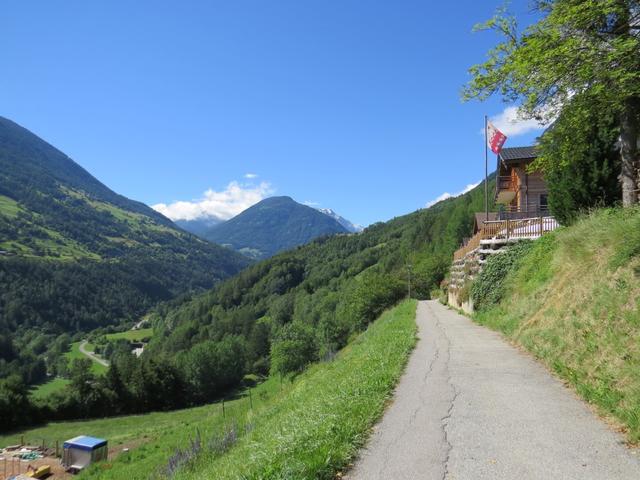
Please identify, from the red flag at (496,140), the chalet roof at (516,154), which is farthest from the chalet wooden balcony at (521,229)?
the chalet roof at (516,154)

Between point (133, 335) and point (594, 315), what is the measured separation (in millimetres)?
202436

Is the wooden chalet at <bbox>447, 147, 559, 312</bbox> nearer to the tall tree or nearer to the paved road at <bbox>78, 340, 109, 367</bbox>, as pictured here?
the tall tree

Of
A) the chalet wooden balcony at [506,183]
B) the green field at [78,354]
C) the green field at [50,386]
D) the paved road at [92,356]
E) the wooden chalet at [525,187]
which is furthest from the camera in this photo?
the paved road at [92,356]

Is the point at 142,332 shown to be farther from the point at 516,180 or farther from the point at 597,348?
the point at 597,348

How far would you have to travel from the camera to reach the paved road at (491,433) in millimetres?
4945

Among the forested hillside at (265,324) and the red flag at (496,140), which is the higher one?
the red flag at (496,140)

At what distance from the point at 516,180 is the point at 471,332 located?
2708 cm

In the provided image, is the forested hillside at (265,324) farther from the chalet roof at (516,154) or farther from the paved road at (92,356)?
Answer: the chalet roof at (516,154)

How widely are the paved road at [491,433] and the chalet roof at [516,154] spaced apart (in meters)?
30.9

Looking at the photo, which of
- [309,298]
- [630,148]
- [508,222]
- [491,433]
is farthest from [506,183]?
[309,298]

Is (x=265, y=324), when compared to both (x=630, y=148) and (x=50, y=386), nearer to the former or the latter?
(x=50, y=386)

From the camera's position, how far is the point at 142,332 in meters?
193

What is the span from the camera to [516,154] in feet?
125

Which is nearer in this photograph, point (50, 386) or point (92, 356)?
point (50, 386)
